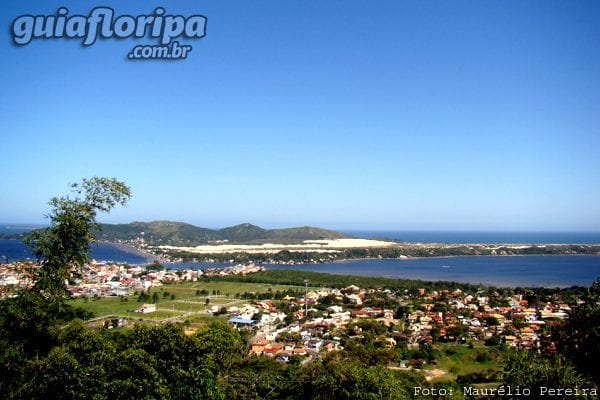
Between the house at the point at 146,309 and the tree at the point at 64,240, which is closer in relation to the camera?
the tree at the point at 64,240

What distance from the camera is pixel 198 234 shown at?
94.1 meters

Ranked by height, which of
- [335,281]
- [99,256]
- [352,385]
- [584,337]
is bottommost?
[99,256]

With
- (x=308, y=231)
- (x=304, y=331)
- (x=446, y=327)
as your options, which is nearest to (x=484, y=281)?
(x=446, y=327)

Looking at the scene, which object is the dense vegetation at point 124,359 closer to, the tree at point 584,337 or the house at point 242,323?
the tree at point 584,337

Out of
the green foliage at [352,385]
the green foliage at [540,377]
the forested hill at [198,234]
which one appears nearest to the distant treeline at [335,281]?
the green foliage at [352,385]

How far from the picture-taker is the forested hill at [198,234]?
89.4 m

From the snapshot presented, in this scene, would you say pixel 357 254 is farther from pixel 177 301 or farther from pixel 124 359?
pixel 124 359

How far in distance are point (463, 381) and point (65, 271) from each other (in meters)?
10.4

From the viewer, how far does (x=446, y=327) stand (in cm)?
1978

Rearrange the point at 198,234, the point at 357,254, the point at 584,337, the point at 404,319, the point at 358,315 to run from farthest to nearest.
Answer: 1. the point at 198,234
2. the point at 357,254
3. the point at 358,315
4. the point at 404,319
5. the point at 584,337

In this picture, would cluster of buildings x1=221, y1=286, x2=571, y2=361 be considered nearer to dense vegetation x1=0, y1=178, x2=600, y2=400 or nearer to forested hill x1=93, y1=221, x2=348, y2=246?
dense vegetation x1=0, y1=178, x2=600, y2=400

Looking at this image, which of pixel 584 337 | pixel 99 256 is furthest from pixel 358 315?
pixel 99 256

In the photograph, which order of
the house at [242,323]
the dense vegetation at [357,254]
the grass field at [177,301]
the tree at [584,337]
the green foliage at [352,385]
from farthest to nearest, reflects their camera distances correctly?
the dense vegetation at [357,254] < the grass field at [177,301] < the house at [242,323] < the green foliage at [352,385] < the tree at [584,337]

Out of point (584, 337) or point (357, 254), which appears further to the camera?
point (357, 254)
